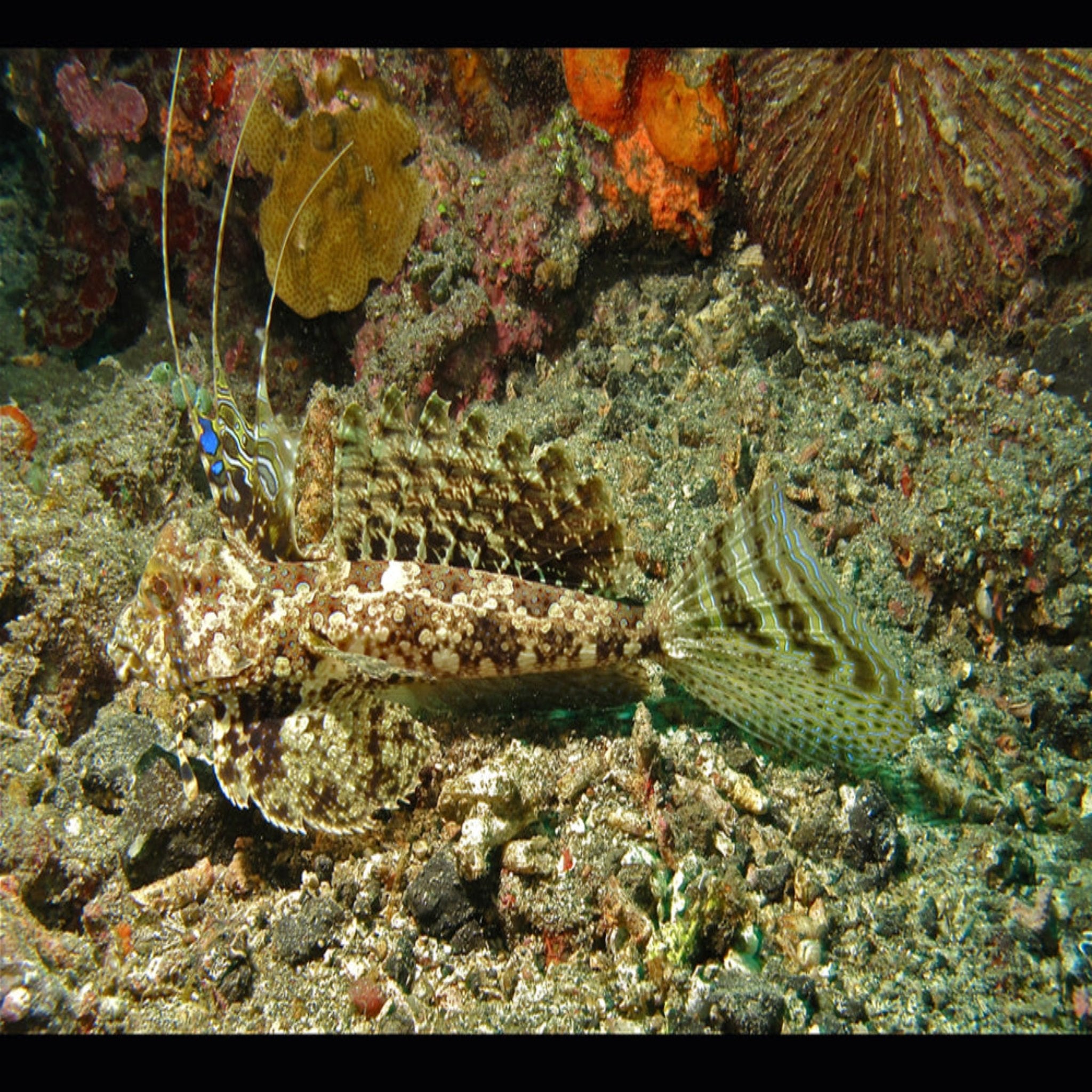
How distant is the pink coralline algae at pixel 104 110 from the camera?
22.0 feet

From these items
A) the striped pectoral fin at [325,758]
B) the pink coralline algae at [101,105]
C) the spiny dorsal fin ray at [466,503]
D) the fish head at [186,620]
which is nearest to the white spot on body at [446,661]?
the striped pectoral fin at [325,758]

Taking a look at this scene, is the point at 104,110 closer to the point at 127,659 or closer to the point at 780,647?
the point at 127,659

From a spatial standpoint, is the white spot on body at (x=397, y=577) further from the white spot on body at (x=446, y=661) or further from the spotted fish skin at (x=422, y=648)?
the white spot on body at (x=446, y=661)

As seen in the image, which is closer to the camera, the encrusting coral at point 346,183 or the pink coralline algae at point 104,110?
the encrusting coral at point 346,183

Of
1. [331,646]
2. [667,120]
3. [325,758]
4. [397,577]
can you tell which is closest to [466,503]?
[397,577]

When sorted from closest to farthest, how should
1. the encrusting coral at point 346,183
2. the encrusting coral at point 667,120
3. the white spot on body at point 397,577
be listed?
the white spot on body at point 397,577, the encrusting coral at point 667,120, the encrusting coral at point 346,183

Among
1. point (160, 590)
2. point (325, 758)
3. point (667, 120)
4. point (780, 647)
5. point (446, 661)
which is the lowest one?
point (325, 758)

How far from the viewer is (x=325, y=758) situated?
3033 mm

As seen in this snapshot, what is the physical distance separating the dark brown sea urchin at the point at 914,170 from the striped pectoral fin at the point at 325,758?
13.7ft

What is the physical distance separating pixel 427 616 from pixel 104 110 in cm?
709

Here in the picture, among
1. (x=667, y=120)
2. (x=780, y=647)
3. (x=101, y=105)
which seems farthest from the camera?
(x=101, y=105)

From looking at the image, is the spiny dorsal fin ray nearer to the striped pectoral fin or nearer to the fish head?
the fish head

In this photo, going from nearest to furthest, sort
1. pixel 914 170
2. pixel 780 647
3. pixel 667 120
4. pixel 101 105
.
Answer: pixel 780 647 → pixel 914 170 → pixel 667 120 → pixel 101 105
